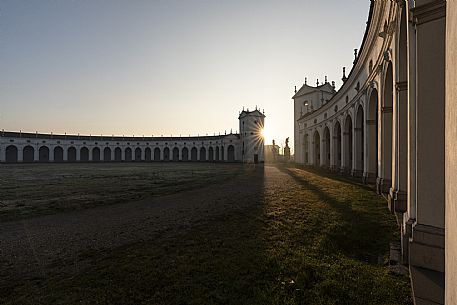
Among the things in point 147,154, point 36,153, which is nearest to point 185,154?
point 147,154

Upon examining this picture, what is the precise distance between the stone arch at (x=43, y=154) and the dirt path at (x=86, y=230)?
71.5 metres

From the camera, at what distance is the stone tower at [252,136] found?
59.8m

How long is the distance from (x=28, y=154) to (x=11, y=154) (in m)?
3.35

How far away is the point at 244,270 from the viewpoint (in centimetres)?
423

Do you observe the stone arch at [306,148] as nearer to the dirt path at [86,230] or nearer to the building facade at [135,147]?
the building facade at [135,147]

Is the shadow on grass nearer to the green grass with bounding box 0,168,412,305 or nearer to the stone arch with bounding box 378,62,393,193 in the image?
the green grass with bounding box 0,168,412,305

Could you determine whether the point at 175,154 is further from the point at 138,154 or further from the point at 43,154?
the point at 43,154

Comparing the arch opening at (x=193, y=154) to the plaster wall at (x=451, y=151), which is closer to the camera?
the plaster wall at (x=451, y=151)

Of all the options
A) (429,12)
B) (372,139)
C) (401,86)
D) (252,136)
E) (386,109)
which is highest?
(252,136)

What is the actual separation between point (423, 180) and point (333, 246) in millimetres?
2229

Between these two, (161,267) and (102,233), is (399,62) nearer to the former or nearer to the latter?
(161,267)

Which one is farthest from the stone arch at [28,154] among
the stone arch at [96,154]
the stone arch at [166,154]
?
the stone arch at [166,154]

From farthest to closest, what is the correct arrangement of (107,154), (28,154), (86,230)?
→ (107,154), (28,154), (86,230)

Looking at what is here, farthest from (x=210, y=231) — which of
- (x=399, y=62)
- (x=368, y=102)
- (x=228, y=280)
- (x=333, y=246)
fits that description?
(x=368, y=102)
